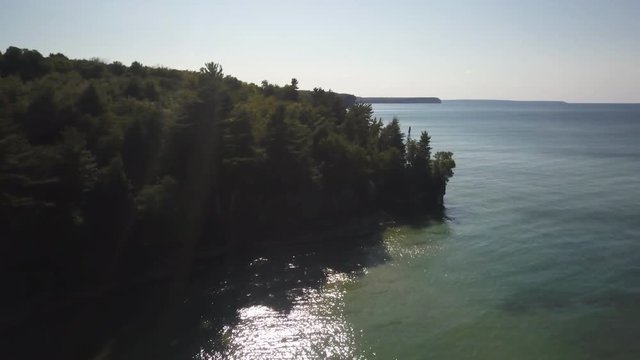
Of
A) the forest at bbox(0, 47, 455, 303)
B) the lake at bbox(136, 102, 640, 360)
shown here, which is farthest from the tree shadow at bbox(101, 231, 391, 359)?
the forest at bbox(0, 47, 455, 303)

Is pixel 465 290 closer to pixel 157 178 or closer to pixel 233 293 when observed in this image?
pixel 233 293

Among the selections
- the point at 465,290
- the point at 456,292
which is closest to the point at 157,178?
the point at 456,292

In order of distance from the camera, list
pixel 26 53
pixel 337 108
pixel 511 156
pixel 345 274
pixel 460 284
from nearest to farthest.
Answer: pixel 460 284
pixel 345 274
pixel 26 53
pixel 337 108
pixel 511 156

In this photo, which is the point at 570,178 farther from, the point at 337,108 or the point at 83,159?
the point at 83,159

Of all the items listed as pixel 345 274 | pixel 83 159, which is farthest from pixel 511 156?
pixel 83 159

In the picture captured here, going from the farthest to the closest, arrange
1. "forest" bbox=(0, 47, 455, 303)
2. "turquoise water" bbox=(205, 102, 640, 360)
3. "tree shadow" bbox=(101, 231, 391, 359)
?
1. "forest" bbox=(0, 47, 455, 303)
2. "tree shadow" bbox=(101, 231, 391, 359)
3. "turquoise water" bbox=(205, 102, 640, 360)

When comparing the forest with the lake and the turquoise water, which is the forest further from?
the turquoise water

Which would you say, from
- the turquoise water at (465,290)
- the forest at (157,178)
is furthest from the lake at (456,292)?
the forest at (157,178)
